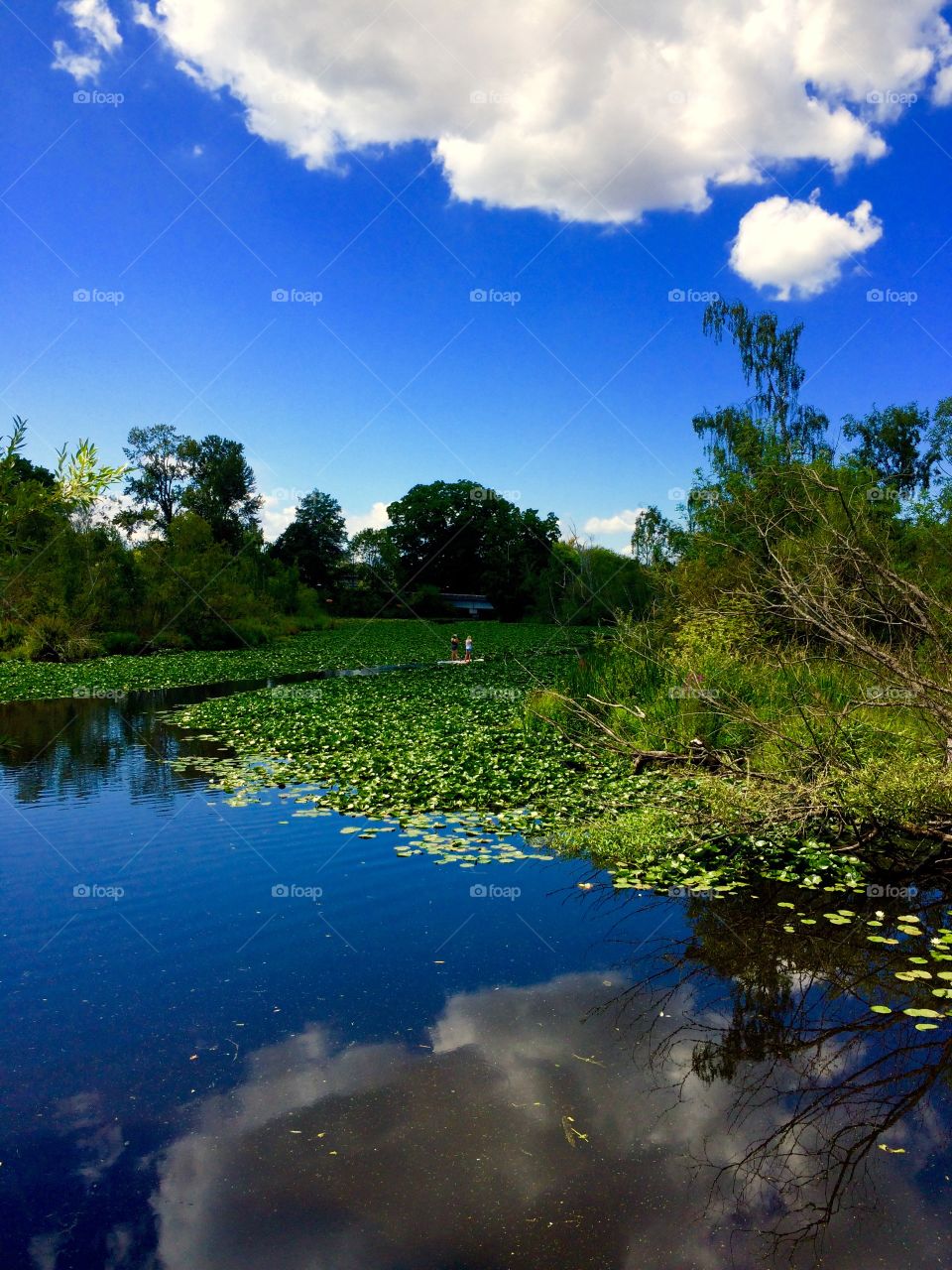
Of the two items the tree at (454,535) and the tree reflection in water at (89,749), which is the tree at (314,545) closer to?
the tree at (454,535)

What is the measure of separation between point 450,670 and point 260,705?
393 inches

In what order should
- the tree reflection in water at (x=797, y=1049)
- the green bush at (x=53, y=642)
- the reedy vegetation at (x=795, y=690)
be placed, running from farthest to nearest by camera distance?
the green bush at (x=53, y=642) < the reedy vegetation at (x=795, y=690) < the tree reflection in water at (x=797, y=1049)

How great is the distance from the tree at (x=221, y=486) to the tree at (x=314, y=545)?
4092 millimetres

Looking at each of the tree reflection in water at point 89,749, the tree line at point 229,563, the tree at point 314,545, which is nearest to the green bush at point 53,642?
the tree line at point 229,563

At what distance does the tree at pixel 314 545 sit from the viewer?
7788 cm

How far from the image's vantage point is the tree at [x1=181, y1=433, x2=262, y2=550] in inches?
2719

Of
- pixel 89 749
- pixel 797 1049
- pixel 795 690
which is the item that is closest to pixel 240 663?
pixel 89 749

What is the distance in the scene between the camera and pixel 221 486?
7381cm

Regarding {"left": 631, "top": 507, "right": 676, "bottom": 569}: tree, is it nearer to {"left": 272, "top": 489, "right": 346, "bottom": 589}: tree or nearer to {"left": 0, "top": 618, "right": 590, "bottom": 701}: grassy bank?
{"left": 0, "top": 618, "right": 590, "bottom": 701}: grassy bank

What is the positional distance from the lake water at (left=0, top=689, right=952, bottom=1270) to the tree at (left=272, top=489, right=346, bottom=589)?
231 ft

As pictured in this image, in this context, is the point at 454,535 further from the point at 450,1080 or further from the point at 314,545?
the point at 450,1080

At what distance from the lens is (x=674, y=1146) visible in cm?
455

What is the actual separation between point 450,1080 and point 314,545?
7574 centimetres

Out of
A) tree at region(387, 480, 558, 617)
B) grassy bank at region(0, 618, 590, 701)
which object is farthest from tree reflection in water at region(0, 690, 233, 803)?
tree at region(387, 480, 558, 617)
